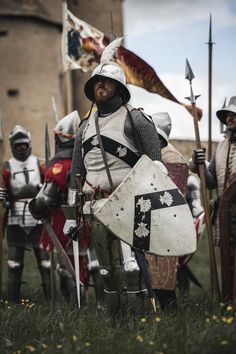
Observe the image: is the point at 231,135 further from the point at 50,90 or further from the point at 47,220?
the point at 50,90

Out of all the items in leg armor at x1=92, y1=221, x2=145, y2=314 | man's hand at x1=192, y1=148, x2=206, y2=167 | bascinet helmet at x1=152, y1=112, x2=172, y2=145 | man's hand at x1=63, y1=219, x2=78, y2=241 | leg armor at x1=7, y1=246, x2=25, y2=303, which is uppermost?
bascinet helmet at x1=152, y1=112, x2=172, y2=145

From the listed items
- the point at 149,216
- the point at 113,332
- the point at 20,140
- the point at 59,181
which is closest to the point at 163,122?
the point at 59,181

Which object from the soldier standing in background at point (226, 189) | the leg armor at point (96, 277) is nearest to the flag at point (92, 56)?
the soldier standing in background at point (226, 189)

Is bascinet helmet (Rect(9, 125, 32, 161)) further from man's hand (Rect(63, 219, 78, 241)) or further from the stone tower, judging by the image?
the stone tower

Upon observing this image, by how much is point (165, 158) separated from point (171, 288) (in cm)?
117

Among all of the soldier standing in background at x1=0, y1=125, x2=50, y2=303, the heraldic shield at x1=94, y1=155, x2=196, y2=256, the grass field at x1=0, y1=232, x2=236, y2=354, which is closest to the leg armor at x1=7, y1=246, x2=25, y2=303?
the soldier standing in background at x1=0, y1=125, x2=50, y2=303

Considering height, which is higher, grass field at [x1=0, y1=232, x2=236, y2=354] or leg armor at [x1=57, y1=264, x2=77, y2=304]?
grass field at [x1=0, y1=232, x2=236, y2=354]

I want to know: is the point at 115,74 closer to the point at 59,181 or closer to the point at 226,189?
the point at 226,189

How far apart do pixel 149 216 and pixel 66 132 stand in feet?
8.54

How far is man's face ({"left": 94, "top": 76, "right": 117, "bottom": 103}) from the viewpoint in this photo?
5602 millimetres

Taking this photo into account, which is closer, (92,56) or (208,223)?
(208,223)

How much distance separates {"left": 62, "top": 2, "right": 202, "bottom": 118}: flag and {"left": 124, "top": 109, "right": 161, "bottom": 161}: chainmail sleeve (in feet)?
9.33

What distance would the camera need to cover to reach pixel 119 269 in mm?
5445

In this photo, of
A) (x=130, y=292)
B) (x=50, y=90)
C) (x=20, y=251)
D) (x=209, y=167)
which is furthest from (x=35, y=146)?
(x=130, y=292)
